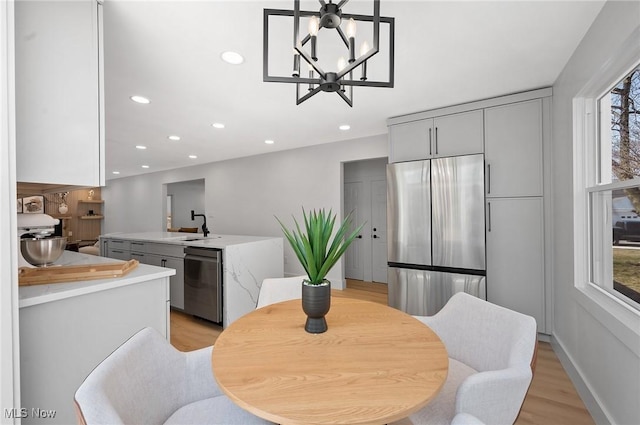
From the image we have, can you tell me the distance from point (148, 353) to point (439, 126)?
125 inches

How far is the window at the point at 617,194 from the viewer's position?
145cm

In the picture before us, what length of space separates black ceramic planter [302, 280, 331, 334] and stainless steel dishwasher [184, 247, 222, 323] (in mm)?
2080

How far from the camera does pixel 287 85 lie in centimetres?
246

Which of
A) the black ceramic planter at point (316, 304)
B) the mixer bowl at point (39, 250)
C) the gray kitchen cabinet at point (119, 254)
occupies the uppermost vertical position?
the mixer bowl at point (39, 250)

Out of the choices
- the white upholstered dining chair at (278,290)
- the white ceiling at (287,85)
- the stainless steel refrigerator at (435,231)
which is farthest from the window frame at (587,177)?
the white upholstered dining chair at (278,290)

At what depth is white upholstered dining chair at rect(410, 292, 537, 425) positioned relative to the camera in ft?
3.02

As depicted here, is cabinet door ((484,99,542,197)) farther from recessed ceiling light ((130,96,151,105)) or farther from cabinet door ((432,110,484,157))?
recessed ceiling light ((130,96,151,105))

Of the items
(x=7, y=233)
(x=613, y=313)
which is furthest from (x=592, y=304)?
(x=7, y=233)

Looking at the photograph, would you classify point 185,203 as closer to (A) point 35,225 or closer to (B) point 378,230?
(B) point 378,230

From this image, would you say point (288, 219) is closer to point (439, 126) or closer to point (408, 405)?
point (439, 126)

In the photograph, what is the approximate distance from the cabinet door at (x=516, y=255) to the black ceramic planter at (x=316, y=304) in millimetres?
2335

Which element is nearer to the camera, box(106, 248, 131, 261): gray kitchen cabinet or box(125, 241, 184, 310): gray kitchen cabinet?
box(125, 241, 184, 310): gray kitchen cabinet

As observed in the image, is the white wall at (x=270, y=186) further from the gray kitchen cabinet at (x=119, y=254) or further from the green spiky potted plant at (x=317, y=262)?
the green spiky potted plant at (x=317, y=262)

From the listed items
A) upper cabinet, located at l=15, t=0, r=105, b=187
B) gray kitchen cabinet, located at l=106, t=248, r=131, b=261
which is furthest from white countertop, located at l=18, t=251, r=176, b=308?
gray kitchen cabinet, located at l=106, t=248, r=131, b=261
